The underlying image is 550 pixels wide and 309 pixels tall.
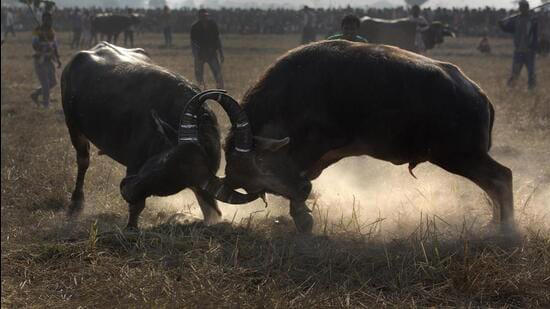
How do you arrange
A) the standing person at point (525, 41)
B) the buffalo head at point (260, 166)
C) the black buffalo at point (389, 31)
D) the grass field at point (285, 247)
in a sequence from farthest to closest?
the standing person at point (525, 41) → the black buffalo at point (389, 31) → the buffalo head at point (260, 166) → the grass field at point (285, 247)

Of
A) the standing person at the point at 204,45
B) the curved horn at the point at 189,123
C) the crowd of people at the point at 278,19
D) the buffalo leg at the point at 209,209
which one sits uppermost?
the curved horn at the point at 189,123

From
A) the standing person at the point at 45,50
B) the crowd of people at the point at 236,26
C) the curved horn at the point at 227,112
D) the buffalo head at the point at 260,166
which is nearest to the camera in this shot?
the curved horn at the point at 227,112

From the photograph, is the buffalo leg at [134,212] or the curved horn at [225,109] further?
the buffalo leg at [134,212]

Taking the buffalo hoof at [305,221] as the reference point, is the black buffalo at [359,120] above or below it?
above

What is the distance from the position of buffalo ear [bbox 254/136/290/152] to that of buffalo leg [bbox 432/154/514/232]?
1331 millimetres

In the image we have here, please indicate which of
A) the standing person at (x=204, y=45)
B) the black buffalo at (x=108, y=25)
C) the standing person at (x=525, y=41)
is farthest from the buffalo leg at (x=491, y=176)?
the black buffalo at (x=108, y=25)

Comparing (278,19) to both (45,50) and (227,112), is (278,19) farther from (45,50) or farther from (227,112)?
(227,112)

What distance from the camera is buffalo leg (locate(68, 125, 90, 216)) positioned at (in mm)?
7244

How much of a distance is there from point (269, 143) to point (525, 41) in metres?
12.7

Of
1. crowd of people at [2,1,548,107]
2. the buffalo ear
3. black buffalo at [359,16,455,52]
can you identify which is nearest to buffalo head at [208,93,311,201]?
the buffalo ear

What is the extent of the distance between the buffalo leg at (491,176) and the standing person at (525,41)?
447 inches

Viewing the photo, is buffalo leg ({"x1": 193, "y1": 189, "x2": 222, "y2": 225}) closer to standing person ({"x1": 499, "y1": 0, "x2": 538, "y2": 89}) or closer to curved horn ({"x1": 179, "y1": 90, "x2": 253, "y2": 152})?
curved horn ({"x1": 179, "y1": 90, "x2": 253, "y2": 152})

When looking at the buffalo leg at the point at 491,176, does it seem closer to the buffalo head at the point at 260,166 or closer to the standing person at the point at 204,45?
the buffalo head at the point at 260,166

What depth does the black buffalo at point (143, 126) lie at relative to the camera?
569 centimetres
